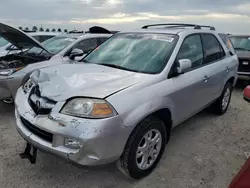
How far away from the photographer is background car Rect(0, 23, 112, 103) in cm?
429

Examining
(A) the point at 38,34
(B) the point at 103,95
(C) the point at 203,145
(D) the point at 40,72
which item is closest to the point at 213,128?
(C) the point at 203,145

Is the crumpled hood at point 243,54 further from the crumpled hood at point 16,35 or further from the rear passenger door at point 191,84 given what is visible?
the crumpled hood at point 16,35

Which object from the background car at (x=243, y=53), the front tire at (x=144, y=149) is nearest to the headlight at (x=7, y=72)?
the front tire at (x=144, y=149)

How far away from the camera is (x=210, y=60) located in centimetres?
412

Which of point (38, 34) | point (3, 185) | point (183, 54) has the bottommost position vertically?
point (3, 185)

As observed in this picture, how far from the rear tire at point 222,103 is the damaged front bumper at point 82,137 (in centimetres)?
286

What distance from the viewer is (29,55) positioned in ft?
18.3

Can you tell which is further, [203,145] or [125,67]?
[203,145]

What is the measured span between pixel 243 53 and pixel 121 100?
663cm

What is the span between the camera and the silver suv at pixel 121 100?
231cm

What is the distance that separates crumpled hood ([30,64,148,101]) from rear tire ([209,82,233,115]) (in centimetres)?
238

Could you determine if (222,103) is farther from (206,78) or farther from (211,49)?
(206,78)

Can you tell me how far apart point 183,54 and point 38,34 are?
6956 millimetres

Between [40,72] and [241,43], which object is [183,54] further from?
[241,43]
